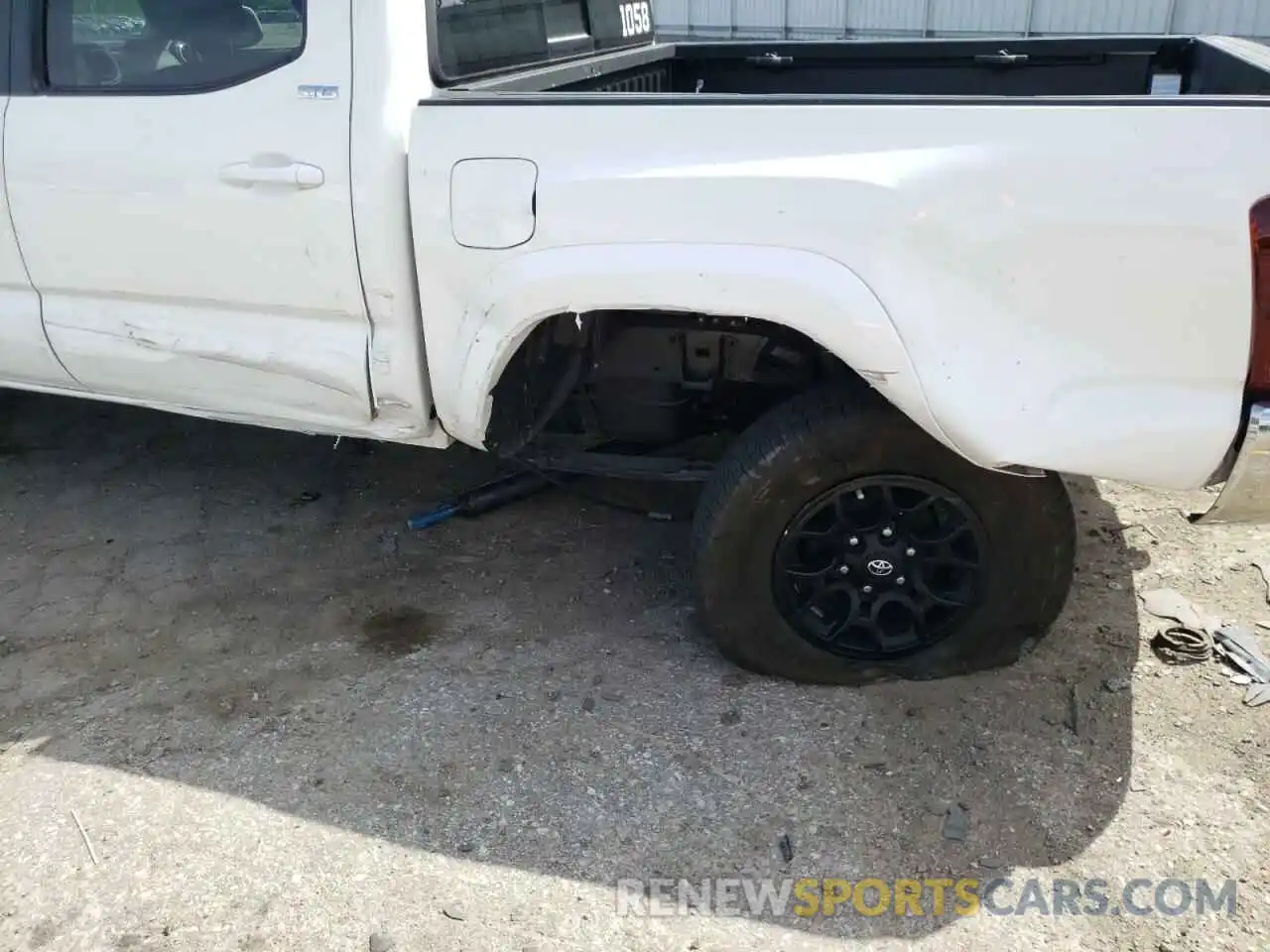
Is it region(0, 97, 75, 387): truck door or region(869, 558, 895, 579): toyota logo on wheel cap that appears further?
region(0, 97, 75, 387): truck door

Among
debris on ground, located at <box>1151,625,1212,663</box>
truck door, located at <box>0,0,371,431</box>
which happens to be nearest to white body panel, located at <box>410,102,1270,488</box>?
truck door, located at <box>0,0,371,431</box>

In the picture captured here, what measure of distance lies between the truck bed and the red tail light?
1.40 m

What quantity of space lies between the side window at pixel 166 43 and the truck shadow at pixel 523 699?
1.49 meters

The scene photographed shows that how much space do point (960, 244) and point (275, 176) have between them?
158cm

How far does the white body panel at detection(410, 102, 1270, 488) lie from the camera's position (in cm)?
207

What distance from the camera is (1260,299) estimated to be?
207 cm

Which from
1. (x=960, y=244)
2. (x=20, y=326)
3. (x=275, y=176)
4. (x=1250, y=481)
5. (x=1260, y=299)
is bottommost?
(x=1250, y=481)

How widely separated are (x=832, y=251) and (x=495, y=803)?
1435 mm

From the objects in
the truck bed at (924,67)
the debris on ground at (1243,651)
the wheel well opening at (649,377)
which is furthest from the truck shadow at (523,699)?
the truck bed at (924,67)

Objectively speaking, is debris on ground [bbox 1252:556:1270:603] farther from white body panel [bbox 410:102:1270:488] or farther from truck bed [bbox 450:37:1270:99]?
truck bed [bbox 450:37:1270:99]

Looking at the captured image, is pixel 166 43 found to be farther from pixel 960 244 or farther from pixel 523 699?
pixel 960 244

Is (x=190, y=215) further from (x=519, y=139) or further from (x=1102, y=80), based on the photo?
(x=1102, y=80)

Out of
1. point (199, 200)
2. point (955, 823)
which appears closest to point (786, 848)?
point (955, 823)

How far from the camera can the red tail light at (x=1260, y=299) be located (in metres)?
2.02
